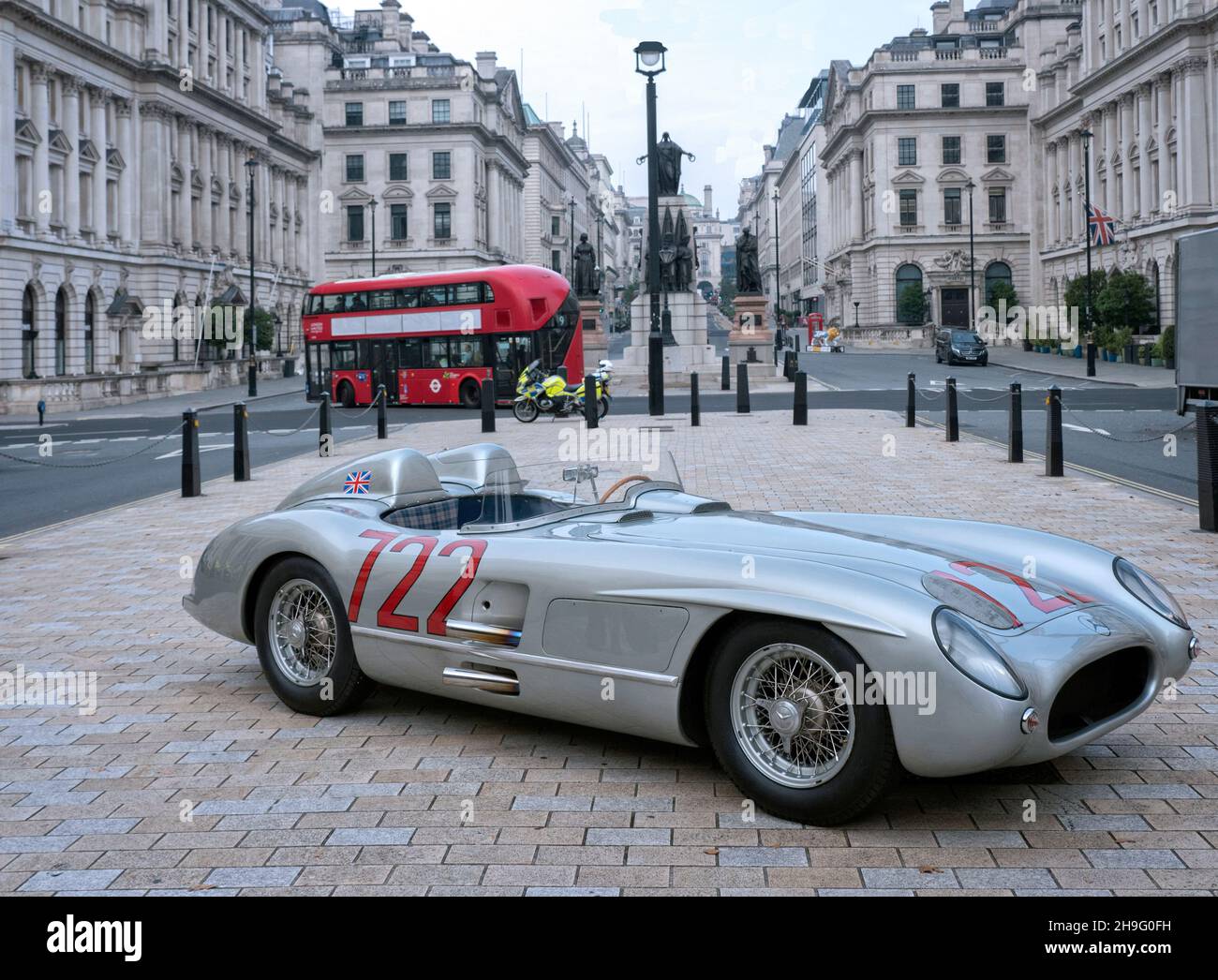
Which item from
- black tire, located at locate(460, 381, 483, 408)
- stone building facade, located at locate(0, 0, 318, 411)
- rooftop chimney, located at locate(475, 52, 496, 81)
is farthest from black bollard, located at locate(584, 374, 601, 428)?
rooftop chimney, located at locate(475, 52, 496, 81)

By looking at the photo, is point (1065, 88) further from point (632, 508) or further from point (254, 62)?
point (632, 508)

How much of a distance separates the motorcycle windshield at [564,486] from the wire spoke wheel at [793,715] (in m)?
1.25

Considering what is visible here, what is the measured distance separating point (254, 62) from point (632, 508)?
75.5m

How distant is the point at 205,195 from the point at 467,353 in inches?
1372

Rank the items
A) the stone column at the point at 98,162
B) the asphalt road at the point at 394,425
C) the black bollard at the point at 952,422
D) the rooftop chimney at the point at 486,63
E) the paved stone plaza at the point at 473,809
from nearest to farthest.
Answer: the paved stone plaza at the point at 473,809 < the asphalt road at the point at 394,425 < the black bollard at the point at 952,422 < the stone column at the point at 98,162 < the rooftop chimney at the point at 486,63

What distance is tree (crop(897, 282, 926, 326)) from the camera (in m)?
81.9

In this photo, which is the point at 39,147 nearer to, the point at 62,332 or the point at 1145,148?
the point at 62,332

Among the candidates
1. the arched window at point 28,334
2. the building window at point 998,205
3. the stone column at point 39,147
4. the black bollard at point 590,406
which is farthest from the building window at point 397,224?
the black bollard at point 590,406

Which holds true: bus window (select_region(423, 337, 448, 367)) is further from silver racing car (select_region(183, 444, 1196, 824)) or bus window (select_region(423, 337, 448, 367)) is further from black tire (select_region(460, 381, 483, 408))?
silver racing car (select_region(183, 444, 1196, 824))

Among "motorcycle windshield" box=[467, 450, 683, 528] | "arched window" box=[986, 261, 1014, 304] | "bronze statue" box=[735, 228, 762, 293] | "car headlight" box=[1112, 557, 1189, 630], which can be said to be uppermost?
"arched window" box=[986, 261, 1014, 304]

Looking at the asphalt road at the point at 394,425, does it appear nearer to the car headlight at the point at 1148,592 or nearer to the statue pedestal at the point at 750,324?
the statue pedestal at the point at 750,324

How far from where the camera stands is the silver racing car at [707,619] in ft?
12.4

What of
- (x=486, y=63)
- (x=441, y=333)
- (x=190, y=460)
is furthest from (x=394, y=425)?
(x=486, y=63)

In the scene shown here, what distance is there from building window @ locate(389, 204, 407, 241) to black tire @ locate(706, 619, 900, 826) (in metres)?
88.9
